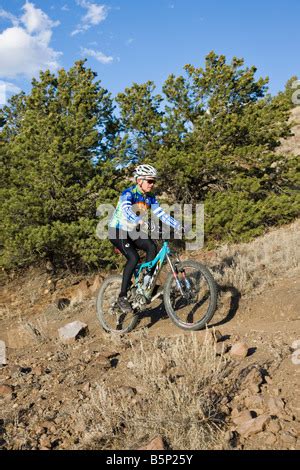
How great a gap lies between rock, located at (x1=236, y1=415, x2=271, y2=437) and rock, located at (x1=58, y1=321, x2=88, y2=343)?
3846 millimetres

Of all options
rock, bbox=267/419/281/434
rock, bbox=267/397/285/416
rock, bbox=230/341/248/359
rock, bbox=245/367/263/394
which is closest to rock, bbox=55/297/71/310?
rock, bbox=230/341/248/359

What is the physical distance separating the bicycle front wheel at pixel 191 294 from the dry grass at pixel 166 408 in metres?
1.27

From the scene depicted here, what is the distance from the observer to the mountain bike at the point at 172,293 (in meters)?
5.36

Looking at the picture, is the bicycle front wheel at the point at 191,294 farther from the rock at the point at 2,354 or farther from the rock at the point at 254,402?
the rock at the point at 2,354

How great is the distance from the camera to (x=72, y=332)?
6.27 meters

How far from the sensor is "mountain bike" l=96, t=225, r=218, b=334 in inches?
211

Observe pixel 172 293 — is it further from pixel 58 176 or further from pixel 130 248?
pixel 58 176

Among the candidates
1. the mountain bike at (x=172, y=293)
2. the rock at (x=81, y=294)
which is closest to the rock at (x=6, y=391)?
the mountain bike at (x=172, y=293)

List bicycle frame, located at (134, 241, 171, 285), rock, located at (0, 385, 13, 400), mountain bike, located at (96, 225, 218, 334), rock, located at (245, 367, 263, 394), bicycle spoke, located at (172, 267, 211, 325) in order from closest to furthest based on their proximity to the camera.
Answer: rock, located at (245, 367, 263, 394)
rock, located at (0, 385, 13, 400)
mountain bike, located at (96, 225, 218, 334)
bicycle spoke, located at (172, 267, 211, 325)
bicycle frame, located at (134, 241, 171, 285)

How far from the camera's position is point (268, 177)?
44.5 ft

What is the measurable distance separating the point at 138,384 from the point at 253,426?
1416 mm

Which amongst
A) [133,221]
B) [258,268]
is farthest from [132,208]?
[258,268]

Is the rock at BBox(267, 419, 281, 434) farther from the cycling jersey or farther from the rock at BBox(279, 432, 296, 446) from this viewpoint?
the cycling jersey
